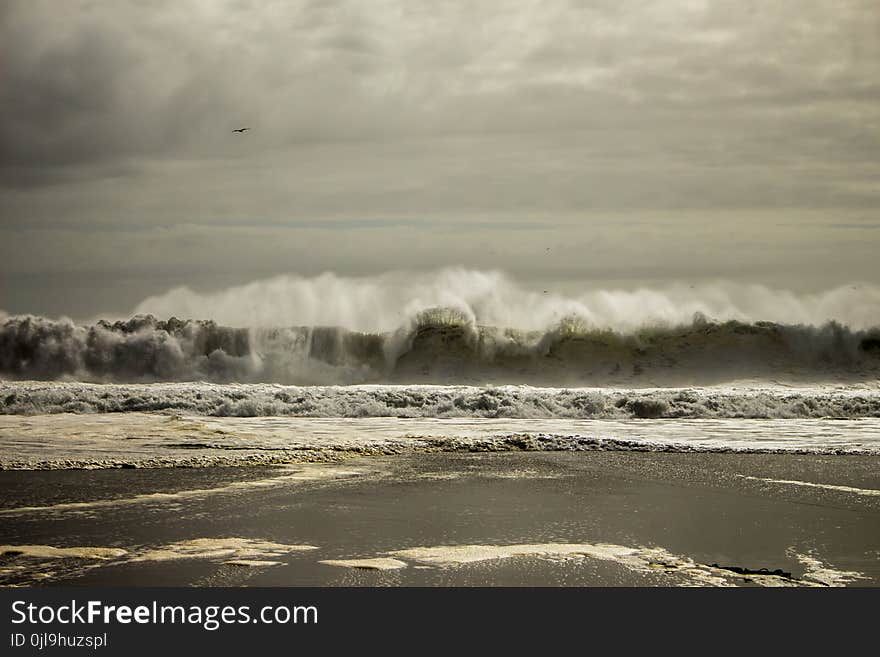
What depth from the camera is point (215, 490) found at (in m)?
8.20

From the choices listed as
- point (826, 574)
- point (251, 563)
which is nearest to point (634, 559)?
point (826, 574)

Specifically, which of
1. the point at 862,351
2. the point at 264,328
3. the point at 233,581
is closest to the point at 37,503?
the point at 233,581

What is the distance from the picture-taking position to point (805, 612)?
4.49 m

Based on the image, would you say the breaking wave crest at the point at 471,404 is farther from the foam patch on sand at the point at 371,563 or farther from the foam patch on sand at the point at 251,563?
the foam patch on sand at the point at 251,563

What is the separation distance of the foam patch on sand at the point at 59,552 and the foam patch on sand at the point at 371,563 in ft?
4.49

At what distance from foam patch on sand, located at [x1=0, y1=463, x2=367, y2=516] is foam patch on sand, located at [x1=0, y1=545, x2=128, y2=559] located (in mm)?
1246

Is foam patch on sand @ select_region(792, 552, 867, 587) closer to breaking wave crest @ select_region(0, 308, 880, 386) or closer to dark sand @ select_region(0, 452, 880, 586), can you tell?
dark sand @ select_region(0, 452, 880, 586)

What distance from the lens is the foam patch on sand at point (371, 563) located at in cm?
539

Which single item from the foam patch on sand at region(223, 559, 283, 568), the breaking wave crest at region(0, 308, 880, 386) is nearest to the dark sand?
the foam patch on sand at region(223, 559, 283, 568)

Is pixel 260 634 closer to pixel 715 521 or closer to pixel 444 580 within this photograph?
pixel 444 580

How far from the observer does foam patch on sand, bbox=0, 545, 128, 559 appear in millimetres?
5613

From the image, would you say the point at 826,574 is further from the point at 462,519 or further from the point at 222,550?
the point at 222,550

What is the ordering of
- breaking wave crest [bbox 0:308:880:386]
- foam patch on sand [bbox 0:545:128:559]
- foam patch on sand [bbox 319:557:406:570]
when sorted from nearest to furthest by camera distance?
foam patch on sand [bbox 319:557:406:570] → foam patch on sand [bbox 0:545:128:559] → breaking wave crest [bbox 0:308:880:386]

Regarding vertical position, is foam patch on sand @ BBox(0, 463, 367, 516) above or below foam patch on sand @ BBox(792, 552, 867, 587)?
above
